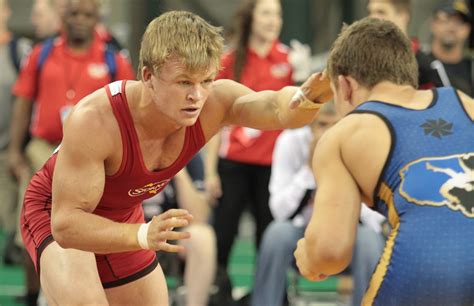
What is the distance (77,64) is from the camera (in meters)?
8.07

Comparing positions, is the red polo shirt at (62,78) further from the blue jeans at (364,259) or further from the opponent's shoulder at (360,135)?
the opponent's shoulder at (360,135)

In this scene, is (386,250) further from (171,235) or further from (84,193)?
(84,193)

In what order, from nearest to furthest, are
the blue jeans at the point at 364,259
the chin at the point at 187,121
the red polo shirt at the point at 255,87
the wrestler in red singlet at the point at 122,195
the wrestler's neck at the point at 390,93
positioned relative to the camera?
the wrestler's neck at the point at 390,93, the chin at the point at 187,121, the wrestler in red singlet at the point at 122,195, the blue jeans at the point at 364,259, the red polo shirt at the point at 255,87

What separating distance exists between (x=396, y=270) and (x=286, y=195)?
3.17m

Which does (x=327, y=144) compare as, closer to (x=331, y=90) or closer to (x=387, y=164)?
(x=387, y=164)

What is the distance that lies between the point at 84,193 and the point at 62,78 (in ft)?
12.7

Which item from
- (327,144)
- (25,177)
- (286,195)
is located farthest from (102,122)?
(25,177)

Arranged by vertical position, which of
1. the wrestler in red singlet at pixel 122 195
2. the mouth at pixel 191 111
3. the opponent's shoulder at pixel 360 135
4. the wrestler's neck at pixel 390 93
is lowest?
the wrestler in red singlet at pixel 122 195

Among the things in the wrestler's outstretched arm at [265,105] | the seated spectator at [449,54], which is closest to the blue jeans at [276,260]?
the seated spectator at [449,54]

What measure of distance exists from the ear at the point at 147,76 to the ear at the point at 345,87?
794 millimetres

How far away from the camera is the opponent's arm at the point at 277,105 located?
455 cm

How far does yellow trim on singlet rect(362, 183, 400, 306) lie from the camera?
4.03m

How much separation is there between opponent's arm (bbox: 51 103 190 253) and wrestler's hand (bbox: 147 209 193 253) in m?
0.13

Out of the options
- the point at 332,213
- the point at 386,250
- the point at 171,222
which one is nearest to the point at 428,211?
the point at 386,250
